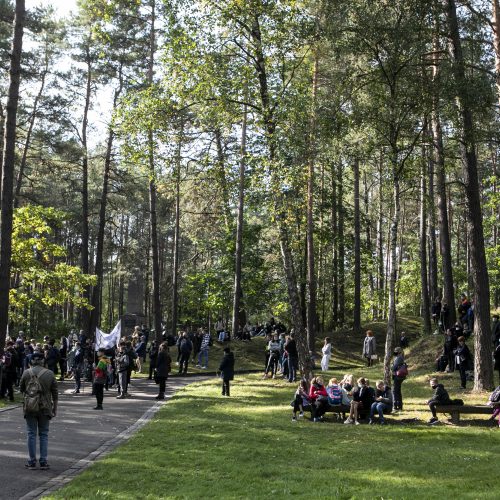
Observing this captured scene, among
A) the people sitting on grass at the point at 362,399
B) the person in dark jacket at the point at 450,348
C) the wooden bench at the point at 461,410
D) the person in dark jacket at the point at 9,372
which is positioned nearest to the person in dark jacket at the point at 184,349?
the person in dark jacket at the point at 9,372

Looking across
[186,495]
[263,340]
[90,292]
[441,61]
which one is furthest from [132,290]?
[186,495]

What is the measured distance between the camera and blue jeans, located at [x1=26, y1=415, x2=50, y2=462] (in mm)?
8594

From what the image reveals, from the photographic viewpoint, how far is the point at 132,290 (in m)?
34.4

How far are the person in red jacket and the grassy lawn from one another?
12.4 inches

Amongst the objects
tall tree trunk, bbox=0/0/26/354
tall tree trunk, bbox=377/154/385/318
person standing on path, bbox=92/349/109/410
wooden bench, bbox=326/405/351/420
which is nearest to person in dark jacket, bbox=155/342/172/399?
person standing on path, bbox=92/349/109/410

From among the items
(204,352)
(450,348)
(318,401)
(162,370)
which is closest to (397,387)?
(318,401)

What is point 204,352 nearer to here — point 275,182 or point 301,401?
point 275,182

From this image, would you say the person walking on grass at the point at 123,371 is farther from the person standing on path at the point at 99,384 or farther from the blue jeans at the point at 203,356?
the blue jeans at the point at 203,356

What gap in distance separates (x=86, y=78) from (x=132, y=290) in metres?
12.2

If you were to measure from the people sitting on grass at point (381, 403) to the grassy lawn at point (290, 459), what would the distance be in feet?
0.97

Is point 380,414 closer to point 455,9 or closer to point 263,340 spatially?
point 455,9

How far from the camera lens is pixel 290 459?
9398 millimetres

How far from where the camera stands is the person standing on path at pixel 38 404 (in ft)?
28.2

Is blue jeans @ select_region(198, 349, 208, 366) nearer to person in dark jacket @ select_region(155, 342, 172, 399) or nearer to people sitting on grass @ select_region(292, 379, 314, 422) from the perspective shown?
person in dark jacket @ select_region(155, 342, 172, 399)
